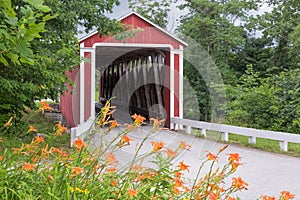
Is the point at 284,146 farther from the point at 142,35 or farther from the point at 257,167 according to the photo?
the point at 142,35

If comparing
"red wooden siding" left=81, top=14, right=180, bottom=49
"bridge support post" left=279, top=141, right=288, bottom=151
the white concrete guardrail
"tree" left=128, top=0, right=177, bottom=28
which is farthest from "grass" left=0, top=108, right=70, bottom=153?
"tree" left=128, top=0, right=177, bottom=28

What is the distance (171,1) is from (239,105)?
9.61m

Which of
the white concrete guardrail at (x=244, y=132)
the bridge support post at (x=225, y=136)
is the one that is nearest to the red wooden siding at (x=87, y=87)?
the white concrete guardrail at (x=244, y=132)

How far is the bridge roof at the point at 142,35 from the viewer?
33.7 feet

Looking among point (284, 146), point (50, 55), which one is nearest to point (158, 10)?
point (284, 146)

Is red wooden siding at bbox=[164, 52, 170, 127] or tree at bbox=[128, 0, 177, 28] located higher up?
tree at bbox=[128, 0, 177, 28]

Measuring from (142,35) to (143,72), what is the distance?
2532mm

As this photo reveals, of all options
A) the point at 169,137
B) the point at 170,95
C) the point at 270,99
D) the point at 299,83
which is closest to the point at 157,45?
the point at 170,95

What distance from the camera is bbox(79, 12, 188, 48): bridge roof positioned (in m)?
10.3

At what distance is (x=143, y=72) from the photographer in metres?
12.9

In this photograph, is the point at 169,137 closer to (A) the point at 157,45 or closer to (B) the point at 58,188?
(A) the point at 157,45

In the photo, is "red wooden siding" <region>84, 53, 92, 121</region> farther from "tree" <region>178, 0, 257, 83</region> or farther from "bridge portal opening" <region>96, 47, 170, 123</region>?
"tree" <region>178, 0, 257, 83</region>

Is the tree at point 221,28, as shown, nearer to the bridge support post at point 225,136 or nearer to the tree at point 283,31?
the tree at point 283,31

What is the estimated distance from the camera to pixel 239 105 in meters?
13.2
